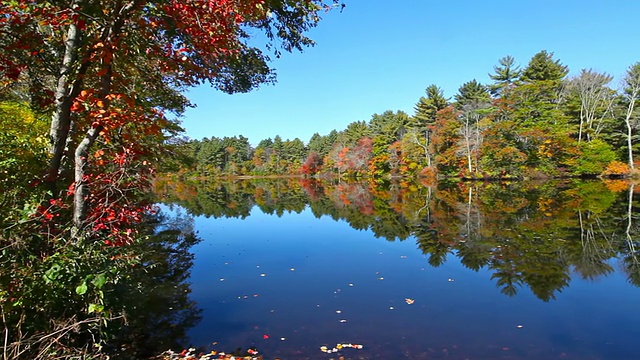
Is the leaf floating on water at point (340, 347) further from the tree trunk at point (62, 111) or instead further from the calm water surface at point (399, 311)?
the tree trunk at point (62, 111)

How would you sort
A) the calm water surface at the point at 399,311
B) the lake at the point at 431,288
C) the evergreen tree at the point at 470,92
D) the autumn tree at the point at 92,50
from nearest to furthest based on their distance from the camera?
the autumn tree at the point at 92,50 → the calm water surface at the point at 399,311 → the lake at the point at 431,288 → the evergreen tree at the point at 470,92

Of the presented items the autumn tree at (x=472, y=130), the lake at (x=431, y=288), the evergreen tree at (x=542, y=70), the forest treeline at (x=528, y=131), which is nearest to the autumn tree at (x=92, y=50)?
the lake at (x=431, y=288)

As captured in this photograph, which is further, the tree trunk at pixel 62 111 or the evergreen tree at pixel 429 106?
the evergreen tree at pixel 429 106

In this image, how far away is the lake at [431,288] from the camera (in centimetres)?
457

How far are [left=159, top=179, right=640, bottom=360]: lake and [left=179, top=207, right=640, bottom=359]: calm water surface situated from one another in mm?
26

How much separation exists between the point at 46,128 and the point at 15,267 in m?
5.18

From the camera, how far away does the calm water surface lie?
443cm

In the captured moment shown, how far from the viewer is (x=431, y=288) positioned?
669 cm

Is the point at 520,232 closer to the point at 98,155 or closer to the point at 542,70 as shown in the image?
the point at 98,155

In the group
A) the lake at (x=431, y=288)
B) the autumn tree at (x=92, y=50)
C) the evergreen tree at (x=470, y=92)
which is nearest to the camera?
the autumn tree at (x=92, y=50)

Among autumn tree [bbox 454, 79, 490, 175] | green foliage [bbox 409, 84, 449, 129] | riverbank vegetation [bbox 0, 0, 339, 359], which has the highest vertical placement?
green foliage [bbox 409, 84, 449, 129]

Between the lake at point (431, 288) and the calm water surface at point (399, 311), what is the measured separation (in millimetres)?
26

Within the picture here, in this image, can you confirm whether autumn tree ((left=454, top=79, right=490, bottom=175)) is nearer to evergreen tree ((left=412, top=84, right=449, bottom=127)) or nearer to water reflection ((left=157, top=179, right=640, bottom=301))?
evergreen tree ((left=412, top=84, right=449, bottom=127))

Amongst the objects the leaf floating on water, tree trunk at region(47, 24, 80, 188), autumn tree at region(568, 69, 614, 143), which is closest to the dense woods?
tree trunk at region(47, 24, 80, 188)
